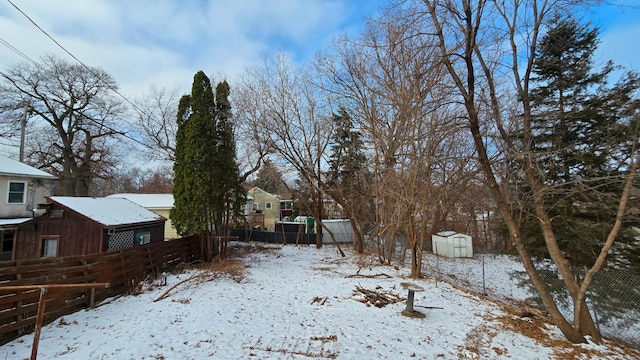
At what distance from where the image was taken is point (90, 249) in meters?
9.93

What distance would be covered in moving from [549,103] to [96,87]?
27643 millimetres

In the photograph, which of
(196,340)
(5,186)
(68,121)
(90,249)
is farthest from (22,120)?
(196,340)

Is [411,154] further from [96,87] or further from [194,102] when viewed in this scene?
[96,87]

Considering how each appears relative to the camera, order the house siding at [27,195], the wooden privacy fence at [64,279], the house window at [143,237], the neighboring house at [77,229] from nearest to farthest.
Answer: the wooden privacy fence at [64,279] < the neighboring house at [77,229] < the house window at [143,237] < the house siding at [27,195]

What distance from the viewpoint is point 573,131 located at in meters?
8.57

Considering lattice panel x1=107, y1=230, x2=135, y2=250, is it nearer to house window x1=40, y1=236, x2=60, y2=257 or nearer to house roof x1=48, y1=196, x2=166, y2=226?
house roof x1=48, y1=196, x2=166, y2=226


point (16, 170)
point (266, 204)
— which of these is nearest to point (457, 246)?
point (266, 204)

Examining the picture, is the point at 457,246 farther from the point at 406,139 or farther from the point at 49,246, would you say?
the point at 49,246

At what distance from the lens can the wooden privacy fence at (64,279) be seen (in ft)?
15.1

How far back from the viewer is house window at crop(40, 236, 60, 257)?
10523 mm

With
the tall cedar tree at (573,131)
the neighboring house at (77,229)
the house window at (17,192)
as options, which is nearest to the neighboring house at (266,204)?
the house window at (17,192)

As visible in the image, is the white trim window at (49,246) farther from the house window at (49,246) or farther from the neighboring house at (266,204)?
the neighboring house at (266,204)

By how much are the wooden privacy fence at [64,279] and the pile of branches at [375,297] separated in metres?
5.55

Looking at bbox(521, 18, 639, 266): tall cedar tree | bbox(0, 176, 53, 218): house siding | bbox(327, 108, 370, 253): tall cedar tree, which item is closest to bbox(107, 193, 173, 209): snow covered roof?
bbox(0, 176, 53, 218): house siding
